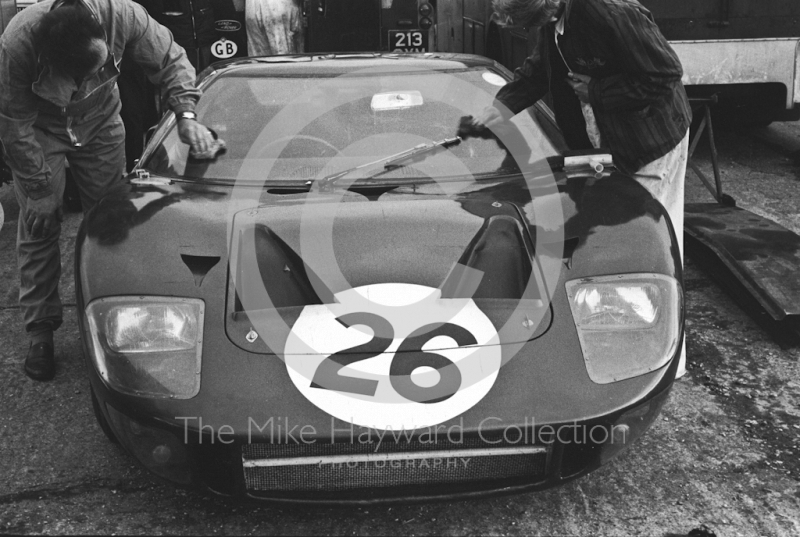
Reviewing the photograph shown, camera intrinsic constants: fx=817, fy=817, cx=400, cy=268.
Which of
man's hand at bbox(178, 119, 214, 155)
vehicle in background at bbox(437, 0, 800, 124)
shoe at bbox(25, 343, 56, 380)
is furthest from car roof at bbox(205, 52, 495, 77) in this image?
vehicle in background at bbox(437, 0, 800, 124)

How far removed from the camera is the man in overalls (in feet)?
8.84

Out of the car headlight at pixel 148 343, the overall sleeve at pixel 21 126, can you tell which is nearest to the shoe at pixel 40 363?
the overall sleeve at pixel 21 126

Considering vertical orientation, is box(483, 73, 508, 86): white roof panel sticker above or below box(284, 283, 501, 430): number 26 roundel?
above

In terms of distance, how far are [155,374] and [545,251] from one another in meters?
1.07

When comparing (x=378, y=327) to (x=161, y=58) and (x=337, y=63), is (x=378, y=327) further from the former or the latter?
(x=161, y=58)

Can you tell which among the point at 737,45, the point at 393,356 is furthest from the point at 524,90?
the point at 737,45

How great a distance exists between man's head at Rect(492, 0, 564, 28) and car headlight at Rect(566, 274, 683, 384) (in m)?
1.02

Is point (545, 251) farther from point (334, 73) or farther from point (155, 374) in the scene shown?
point (334, 73)

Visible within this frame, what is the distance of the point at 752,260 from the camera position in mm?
3525

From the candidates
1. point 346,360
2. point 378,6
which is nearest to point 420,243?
point 346,360

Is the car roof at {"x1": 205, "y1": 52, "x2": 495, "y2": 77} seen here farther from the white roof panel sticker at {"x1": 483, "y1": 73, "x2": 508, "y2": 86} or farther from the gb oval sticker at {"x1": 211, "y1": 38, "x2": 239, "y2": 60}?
the gb oval sticker at {"x1": 211, "y1": 38, "x2": 239, "y2": 60}

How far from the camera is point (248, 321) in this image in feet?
6.74

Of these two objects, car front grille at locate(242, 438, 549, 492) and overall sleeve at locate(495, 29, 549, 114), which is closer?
car front grille at locate(242, 438, 549, 492)

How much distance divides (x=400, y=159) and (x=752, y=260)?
1.75 meters
